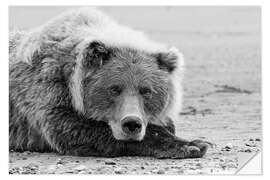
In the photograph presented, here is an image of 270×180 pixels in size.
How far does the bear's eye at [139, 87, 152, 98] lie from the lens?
6195 millimetres

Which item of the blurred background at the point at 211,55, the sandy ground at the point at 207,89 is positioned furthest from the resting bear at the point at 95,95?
the blurred background at the point at 211,55

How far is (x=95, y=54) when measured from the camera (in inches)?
247

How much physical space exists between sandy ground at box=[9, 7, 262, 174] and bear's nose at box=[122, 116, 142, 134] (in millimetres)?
297

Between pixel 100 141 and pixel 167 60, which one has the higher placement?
pixel 167 60

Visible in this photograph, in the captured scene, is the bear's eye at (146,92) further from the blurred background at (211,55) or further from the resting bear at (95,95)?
the blurred background at (211,55)

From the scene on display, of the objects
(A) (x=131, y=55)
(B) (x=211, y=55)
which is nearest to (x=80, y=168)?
(A) (x=131, y=55)

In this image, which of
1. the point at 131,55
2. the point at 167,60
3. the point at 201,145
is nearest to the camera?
the point at 201,145

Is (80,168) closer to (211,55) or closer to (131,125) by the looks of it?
(131,125)

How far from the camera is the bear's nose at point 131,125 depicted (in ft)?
19.3

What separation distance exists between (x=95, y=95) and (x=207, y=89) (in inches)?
167

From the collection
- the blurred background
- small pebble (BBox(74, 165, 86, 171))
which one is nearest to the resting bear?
small pebble (BBox(74, 165, 86, 171))

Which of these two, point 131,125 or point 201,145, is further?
point 201,145

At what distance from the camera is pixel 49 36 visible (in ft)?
21.9
